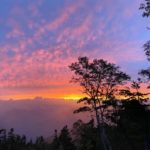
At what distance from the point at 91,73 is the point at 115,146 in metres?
26.6

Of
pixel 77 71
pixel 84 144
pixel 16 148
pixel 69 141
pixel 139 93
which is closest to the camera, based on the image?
pixel 77 71

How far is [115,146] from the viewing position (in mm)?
75000

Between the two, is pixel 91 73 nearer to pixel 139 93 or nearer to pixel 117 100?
pixel 117 100

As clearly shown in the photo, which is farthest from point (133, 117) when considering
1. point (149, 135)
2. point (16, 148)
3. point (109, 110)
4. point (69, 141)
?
point (16, 148)

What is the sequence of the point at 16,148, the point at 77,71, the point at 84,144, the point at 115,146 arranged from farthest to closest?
the point at 16,148 < the point at 84,144 < the point at 115,146 < the point at 77,71

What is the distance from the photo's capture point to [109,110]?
51656 mm

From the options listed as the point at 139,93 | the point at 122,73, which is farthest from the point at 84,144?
the point at 122,73

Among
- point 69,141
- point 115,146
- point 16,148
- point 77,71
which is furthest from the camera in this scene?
point 16,148

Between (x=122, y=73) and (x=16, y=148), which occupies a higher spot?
(x=122, y=73)

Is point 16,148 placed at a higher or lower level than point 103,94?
lower

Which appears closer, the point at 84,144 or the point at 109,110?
the point at 109,110

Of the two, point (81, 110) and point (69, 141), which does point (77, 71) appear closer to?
point (81, 110)

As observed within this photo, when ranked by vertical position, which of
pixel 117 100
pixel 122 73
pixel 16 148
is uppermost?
pixel 122 73

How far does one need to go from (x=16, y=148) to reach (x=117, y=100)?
86419mm
